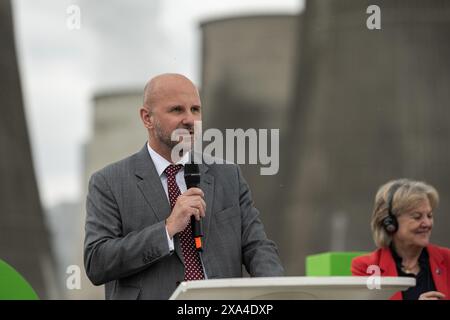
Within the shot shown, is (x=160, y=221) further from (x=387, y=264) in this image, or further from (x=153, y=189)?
(x=387, y=264)

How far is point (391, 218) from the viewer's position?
4312 mm

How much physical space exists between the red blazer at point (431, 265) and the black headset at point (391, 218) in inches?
3.8

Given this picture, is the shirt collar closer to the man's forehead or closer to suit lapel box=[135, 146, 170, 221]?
suit lapel box=[135, 146, 170, 221]

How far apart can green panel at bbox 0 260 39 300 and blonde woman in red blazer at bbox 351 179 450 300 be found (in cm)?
136

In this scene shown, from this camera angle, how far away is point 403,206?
14.0 ft

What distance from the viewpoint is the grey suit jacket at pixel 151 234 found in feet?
10.7

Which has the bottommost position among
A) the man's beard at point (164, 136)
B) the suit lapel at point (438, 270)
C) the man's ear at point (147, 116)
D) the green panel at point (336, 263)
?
the green panel at point (336, 263)

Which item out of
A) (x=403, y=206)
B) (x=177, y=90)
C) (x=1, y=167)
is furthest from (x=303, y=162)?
(x=177, y=90)

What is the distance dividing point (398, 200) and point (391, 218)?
8 cm

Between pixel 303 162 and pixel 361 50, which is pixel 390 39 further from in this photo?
pixel 303 162

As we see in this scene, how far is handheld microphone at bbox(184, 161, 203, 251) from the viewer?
127 inches

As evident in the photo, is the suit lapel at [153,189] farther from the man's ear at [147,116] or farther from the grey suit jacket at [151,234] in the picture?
the man's ear at [147,116]

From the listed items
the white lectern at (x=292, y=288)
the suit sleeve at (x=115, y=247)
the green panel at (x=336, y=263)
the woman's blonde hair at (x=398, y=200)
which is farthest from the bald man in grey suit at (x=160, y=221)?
the green panel at (x=336, y=263)

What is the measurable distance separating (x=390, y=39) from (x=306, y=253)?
9.33 feet
